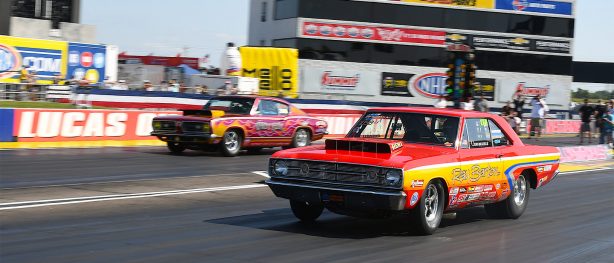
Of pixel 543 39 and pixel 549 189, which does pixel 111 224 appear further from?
pixel 543 39

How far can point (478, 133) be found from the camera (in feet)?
32.2

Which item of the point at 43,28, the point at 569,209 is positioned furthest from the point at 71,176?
the point at 43,28

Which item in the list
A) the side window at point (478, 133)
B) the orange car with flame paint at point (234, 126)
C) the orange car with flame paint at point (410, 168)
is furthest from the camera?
the orange car with flame paint at point (234, 126)

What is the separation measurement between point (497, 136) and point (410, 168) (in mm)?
2489

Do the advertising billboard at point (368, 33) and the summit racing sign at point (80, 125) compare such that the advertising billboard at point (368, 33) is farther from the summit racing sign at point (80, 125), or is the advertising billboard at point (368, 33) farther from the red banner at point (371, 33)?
the summit racing sign at point (80, 125)

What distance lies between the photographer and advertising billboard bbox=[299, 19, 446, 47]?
5081cm

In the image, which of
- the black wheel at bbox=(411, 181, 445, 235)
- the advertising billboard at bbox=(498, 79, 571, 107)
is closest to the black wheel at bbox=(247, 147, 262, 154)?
the black wheel at bbox=(411, 181, 445, 235)

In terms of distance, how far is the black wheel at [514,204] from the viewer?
1048 centimetres

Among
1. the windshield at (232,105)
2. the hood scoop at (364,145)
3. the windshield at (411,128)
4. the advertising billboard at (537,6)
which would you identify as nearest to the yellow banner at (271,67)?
the advertising billboard at (537,6)

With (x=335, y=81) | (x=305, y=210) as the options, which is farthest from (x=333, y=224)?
(x=335, y=81)

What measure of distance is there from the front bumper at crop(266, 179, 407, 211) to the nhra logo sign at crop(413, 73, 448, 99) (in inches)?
1809

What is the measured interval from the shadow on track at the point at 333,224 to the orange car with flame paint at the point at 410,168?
231 mm

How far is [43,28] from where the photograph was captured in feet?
117

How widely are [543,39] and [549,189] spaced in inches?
1775
